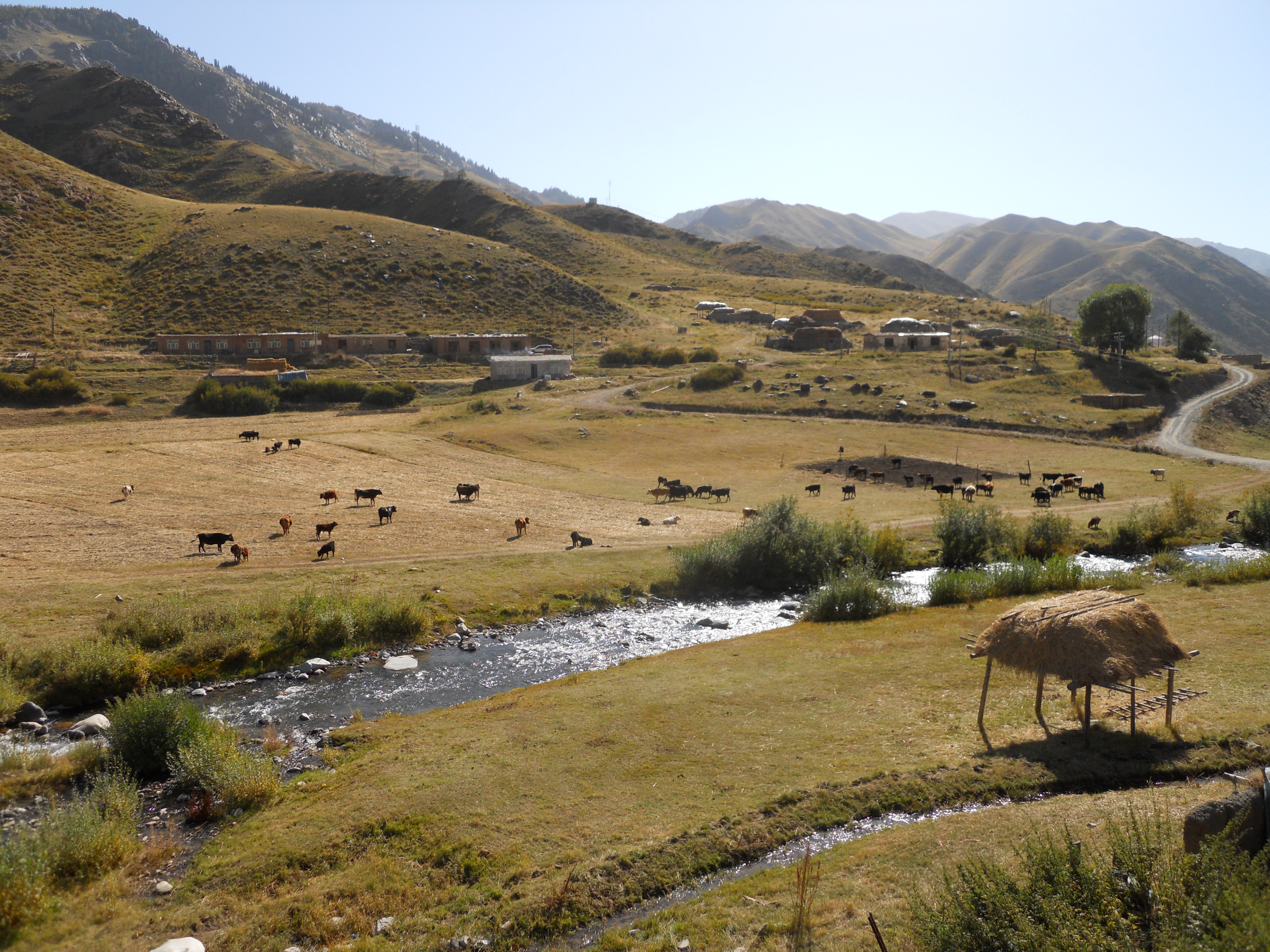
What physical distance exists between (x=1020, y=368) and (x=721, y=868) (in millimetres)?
85894

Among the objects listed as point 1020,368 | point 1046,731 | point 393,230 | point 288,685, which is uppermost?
point 393,230

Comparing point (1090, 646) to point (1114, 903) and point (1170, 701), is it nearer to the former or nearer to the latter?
point (1170, 701)

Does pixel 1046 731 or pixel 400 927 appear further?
pixel 1046 731

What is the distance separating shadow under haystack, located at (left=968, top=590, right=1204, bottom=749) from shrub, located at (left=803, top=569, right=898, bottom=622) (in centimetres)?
1124

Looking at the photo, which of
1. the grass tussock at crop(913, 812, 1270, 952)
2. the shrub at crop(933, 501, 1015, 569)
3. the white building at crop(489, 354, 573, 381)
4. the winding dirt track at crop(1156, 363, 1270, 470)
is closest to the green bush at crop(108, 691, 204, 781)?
the grass tussock at crop(913, 812, 1270, 952)

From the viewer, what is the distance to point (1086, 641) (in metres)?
15.1

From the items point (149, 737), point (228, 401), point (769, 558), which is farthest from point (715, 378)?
point (149, 737)

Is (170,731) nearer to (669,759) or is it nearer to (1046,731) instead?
(669,759)

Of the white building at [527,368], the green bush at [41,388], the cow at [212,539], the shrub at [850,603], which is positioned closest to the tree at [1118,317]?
the white building at [527,368]

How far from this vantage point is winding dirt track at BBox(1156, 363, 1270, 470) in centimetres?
5612

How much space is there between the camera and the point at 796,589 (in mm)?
33219

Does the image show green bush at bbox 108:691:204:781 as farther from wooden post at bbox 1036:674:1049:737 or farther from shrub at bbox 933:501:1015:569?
shrub at bbox 933:501:1015:569

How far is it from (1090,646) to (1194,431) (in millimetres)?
63018

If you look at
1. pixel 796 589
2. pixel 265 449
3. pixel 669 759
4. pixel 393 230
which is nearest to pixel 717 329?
pixel 393 230
